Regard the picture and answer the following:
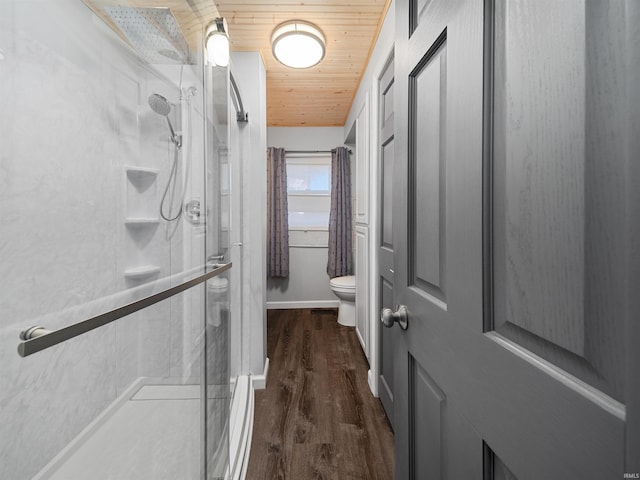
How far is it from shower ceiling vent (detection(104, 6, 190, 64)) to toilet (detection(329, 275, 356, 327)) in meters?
2.51

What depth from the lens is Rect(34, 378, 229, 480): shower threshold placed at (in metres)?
0.63

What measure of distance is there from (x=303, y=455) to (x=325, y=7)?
2.42m

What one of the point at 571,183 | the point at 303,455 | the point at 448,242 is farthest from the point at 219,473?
the point at 571,183

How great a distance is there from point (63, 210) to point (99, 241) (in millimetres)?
85

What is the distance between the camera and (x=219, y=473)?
1.08 m

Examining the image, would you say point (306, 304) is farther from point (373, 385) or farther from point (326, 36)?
point (326, 36)

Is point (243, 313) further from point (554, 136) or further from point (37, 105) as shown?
point (554, 136)

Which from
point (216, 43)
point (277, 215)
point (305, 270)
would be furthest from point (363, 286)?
point (216, 43)

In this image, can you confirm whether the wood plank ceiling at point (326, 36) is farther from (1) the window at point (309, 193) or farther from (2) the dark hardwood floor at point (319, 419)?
(2) the dark hardwood floor at point (319, 419)

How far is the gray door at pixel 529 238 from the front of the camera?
296 millimetres

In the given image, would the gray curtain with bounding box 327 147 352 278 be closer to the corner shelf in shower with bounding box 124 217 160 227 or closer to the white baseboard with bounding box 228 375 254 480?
the white baseboard with bounding box 228 375 254 480

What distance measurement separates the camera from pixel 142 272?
636 mm

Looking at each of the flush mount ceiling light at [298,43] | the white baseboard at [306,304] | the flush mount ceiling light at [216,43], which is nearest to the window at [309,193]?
the white baseboard at [306,304]

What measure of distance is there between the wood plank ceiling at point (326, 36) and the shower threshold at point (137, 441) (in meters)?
1.95
